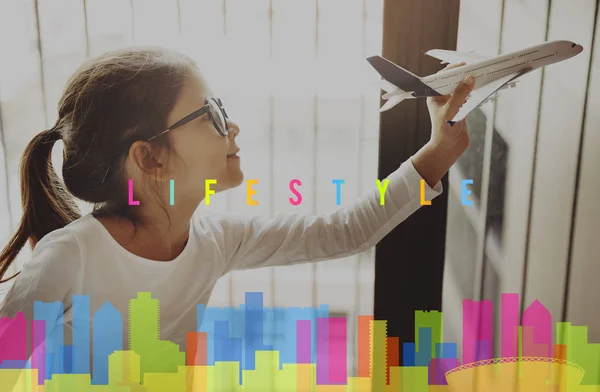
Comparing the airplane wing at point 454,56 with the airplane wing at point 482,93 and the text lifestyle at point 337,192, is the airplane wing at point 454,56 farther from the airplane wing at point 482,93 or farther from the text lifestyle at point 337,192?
the text lifestyle at point 337,192

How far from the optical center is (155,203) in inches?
43.5

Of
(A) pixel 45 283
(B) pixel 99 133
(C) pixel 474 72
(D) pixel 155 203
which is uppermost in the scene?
(C) pixel 474 72

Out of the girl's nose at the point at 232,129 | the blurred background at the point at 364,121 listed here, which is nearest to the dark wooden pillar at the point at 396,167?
the blurred background at the point at 364,121

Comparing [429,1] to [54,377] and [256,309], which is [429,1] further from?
[54,377]

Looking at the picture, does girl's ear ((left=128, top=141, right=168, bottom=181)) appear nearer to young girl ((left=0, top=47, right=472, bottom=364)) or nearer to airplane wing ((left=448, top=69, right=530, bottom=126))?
young girl ((left=0, top=47, right=472, bottom=364))

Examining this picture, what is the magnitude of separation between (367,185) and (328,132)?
4.8 inches

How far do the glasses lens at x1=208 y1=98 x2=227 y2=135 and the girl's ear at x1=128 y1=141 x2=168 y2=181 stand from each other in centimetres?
12

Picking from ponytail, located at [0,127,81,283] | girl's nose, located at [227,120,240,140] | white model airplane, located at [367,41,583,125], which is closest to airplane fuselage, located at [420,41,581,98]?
white model airplane, located at [367,41,583,125]

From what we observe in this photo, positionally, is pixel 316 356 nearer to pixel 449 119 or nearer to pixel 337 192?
pixel 337 192

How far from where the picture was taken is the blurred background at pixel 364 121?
108 cm

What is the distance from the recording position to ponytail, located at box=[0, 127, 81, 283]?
1.09 m

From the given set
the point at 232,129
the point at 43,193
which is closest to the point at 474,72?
the point at 232,129

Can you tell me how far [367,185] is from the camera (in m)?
1.14

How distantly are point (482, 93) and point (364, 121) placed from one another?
21cm
